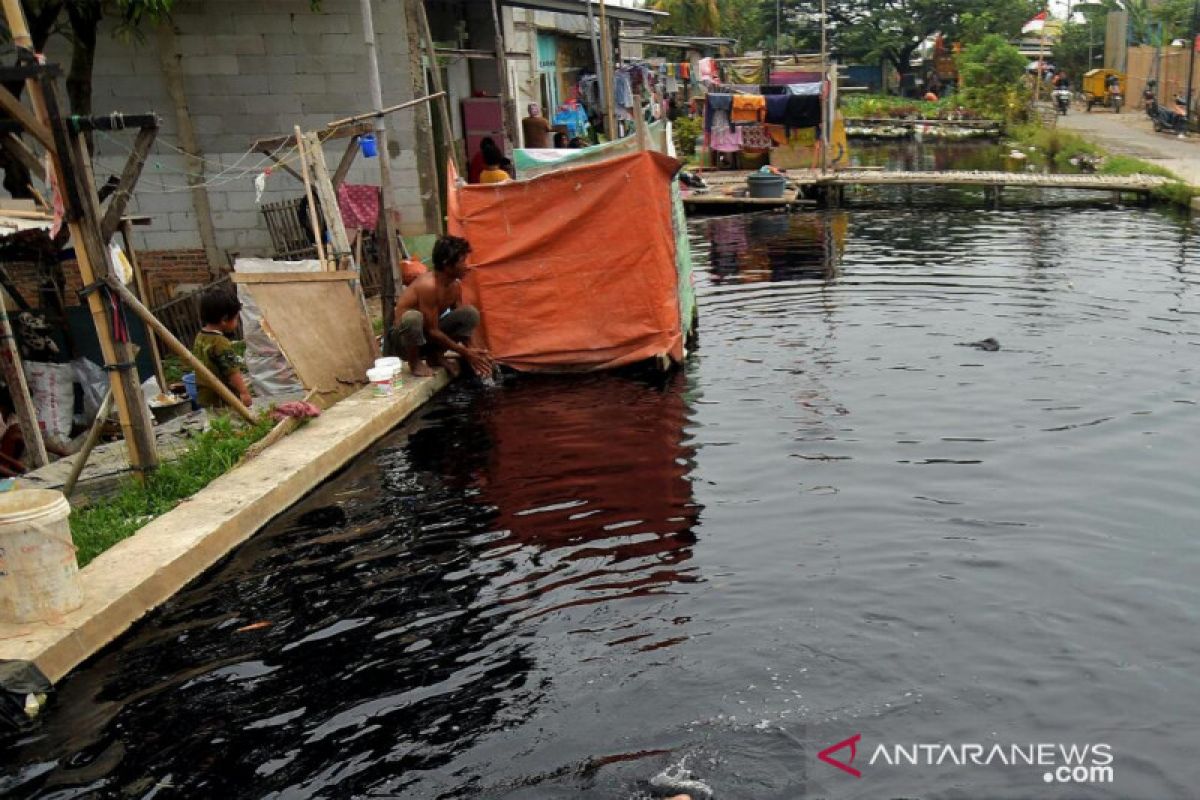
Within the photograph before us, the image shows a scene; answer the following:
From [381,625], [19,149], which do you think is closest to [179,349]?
[19,149]

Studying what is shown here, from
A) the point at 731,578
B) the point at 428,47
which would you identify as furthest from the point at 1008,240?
the point at 731,578

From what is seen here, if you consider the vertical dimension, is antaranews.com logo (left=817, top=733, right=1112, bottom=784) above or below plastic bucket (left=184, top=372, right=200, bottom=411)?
below

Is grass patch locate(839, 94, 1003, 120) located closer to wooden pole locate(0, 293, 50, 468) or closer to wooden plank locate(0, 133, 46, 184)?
wooden pole locate(0, 293, 50, 468)

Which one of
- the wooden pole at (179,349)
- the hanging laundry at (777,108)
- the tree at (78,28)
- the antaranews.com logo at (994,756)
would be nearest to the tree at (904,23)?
the hanging laundry at (777,108)

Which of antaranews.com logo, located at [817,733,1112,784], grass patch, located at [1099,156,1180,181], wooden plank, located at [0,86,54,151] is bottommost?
antaranews.com logo, located at [817,733,1112,784]

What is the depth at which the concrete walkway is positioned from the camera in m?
27.2

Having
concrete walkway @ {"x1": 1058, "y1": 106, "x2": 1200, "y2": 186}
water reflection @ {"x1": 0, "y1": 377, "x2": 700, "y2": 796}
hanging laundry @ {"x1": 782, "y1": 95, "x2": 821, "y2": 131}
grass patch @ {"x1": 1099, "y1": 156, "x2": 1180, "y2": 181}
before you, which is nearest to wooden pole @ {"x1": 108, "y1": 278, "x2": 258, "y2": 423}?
water reflection @ {"x1": 0, "y1": 377, "x2": 700, "y2": 796}

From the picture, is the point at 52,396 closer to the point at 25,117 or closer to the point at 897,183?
the point at 25,117

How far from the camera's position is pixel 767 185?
24.5 m

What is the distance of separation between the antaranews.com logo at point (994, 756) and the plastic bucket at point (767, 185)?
820 inches

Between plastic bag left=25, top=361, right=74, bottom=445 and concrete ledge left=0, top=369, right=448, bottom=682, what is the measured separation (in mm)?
2658

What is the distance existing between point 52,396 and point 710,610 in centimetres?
719

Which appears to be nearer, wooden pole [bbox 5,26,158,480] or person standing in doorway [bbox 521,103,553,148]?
wooden pole [bbox 5,26,158,480]

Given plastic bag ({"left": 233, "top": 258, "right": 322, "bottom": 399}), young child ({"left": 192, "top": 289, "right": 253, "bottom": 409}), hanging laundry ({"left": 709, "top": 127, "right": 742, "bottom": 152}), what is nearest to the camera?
young child ({"left": 192, "top": 289, "right": 253, "bottom": 409})
